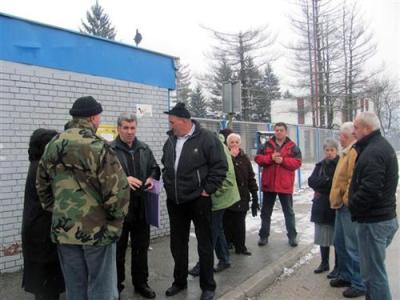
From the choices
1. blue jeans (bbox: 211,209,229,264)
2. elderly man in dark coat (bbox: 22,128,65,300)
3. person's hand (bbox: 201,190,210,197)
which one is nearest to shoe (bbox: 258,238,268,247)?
blue jeans (bbox: 211,209,229,264)

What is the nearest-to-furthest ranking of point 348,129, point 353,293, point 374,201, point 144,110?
1. point 374,201
2. point 353,293
3. point 348,129
4. point 144,110

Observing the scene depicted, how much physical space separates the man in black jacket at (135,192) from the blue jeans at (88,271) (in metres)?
1.24

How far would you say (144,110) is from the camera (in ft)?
24.1

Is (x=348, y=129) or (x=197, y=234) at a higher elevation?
(x=348, y=129)

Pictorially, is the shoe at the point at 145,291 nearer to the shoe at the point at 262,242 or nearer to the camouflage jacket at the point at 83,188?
the camouflage jacket at the point at 83,188

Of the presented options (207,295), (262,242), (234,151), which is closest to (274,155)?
(234,151)

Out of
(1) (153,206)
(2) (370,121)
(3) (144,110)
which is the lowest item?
(1) (153,206)

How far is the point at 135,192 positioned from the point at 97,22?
A: 168ft

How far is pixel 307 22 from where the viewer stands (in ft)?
105

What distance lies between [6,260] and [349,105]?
→ 96.8 feet

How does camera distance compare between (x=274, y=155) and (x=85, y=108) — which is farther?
(x=274, y=155)

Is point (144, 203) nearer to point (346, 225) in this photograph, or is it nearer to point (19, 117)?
point (19, 117)

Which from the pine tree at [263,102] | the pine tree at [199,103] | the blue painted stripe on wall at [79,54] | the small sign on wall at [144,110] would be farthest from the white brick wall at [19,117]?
the pine tree at [199,103]

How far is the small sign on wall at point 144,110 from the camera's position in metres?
7.24
